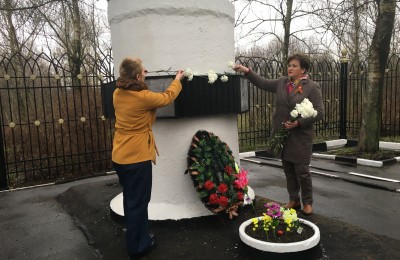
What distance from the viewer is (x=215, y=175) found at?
3416 millimetres

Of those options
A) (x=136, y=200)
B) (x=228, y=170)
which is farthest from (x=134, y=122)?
(x=228, y=170)

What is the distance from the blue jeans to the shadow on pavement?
0.45 ft

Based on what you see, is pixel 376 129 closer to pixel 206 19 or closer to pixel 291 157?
pixel 291 157

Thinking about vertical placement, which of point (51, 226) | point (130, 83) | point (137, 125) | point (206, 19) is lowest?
point (51, 226)

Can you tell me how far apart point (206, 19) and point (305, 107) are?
135 centimetres

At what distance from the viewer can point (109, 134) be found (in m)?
8.11

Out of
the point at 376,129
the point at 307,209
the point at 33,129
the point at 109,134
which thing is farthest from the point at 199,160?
the point at 33,129

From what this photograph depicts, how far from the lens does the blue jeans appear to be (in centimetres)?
292

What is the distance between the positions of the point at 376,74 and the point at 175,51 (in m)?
5.84

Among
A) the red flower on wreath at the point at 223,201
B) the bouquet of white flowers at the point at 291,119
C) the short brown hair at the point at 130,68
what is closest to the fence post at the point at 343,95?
the bouquet of white flowers at the point at 291,119

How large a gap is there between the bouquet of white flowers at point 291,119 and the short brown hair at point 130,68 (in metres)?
1.58

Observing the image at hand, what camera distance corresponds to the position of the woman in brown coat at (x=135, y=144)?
2871 mm

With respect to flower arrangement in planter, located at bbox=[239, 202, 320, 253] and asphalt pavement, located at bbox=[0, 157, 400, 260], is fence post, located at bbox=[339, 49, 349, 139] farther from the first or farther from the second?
flower arrangement in planter, located at bbox=[239, 202, 320, 253]

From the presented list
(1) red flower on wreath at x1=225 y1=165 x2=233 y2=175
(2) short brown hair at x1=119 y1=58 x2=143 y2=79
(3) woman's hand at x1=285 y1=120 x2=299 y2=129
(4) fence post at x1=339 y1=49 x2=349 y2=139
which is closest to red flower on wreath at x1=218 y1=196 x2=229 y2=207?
(1) red flower on wreath at x1=225 y1=165 x2=233 y2=175
